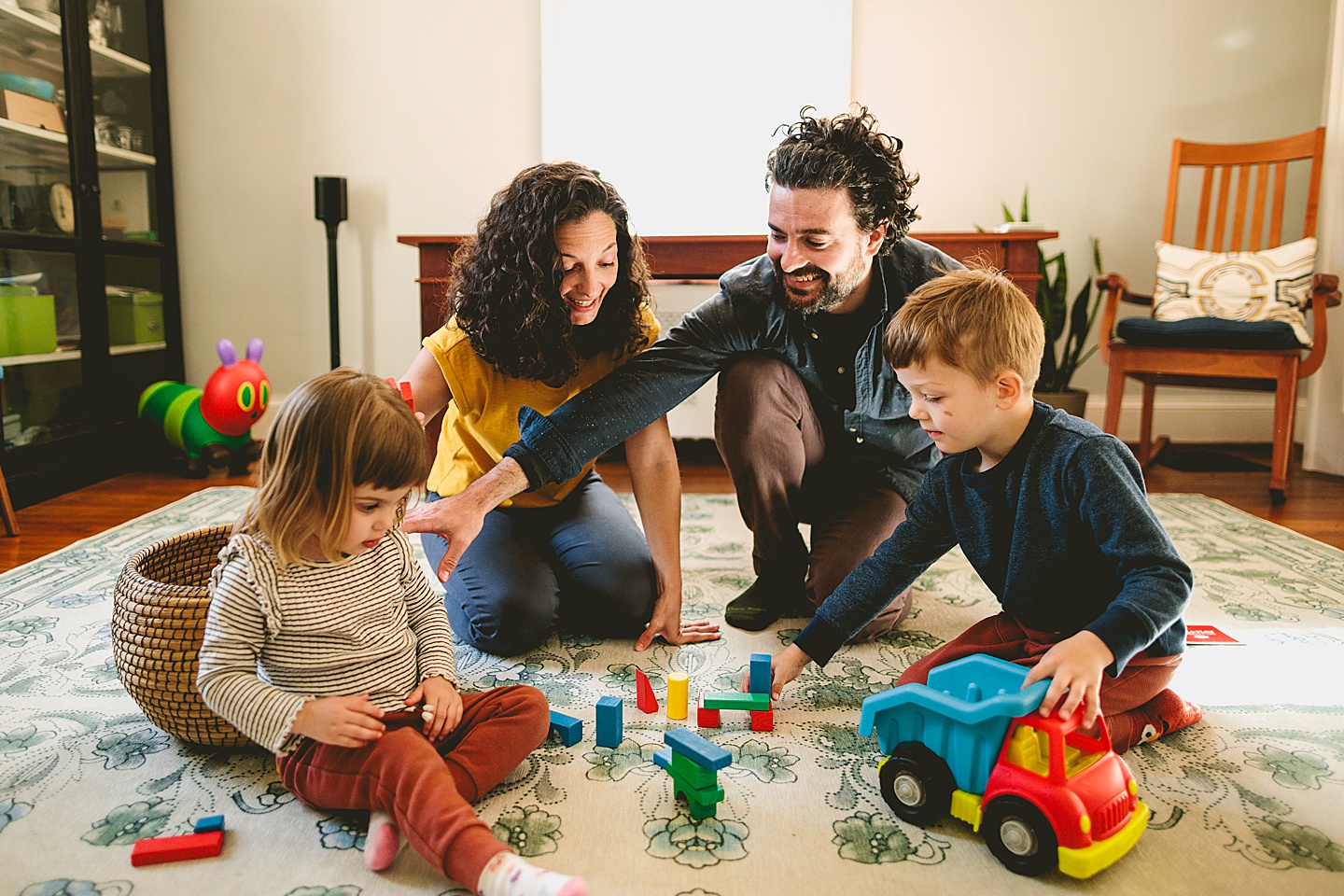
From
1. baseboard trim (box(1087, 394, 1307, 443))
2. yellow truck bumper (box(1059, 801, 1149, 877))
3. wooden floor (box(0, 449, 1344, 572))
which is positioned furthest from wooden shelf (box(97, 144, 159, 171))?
baseboard trim (box(1087, 394, 1307, 443))

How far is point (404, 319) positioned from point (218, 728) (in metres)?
2.71

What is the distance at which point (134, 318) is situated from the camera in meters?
3.40

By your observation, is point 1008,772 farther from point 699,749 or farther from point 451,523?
point 451,523

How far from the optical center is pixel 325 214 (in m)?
3.44

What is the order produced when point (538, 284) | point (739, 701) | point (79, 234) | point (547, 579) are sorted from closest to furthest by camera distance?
1. point (739, 701)
2. point (538, 284)
3. point (547, 579)
4. point (79, 234)

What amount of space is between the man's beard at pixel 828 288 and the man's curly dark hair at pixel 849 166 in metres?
0.08

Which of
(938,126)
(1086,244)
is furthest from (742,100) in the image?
(1086,244)

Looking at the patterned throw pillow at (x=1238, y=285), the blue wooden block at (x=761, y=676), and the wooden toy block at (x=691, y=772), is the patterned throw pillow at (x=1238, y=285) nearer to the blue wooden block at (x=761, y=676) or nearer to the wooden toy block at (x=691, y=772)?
the blue wooden block at (x=761, y=676)

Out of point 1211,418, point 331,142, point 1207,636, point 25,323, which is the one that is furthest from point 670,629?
point 1211,418

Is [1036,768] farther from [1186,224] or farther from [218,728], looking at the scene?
[1186,224]

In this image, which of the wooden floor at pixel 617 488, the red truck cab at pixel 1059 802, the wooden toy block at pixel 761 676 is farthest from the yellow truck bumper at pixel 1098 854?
the wooden floor at pixel 617 488

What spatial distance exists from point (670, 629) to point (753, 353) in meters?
0.56

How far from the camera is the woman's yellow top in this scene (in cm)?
168

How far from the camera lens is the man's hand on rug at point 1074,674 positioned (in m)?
0.99
